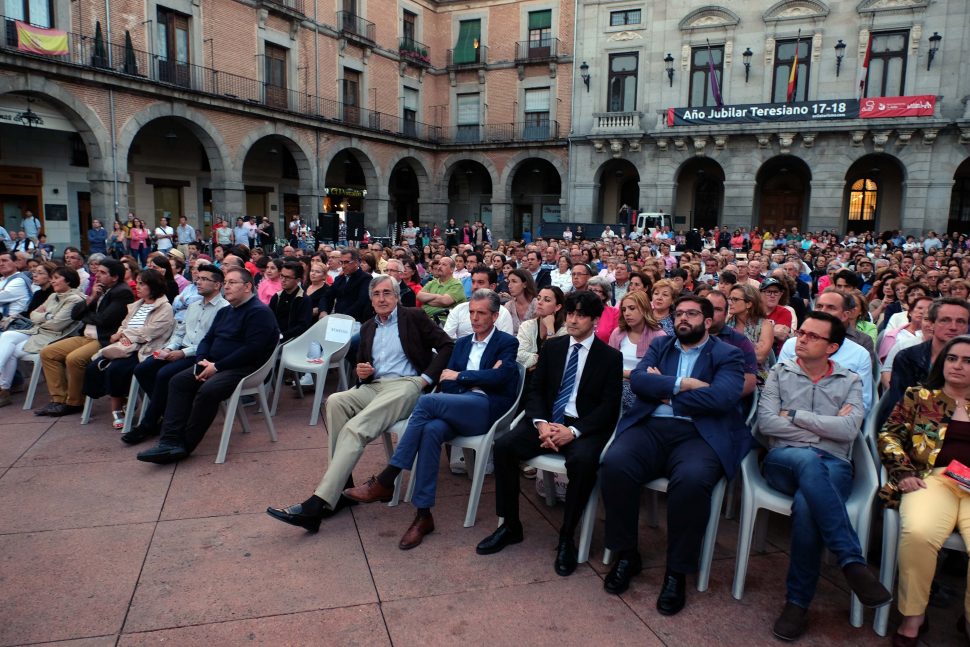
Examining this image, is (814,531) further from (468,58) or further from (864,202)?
(468,58)

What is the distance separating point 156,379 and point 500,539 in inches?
132

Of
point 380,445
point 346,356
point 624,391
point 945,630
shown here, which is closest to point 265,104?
point 346,356

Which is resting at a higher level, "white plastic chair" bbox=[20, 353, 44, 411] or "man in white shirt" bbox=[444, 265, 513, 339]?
"man in white shirt" bbox=[444, 265, 513, 339]

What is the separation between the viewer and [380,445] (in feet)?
18.4

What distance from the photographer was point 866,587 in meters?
2.95

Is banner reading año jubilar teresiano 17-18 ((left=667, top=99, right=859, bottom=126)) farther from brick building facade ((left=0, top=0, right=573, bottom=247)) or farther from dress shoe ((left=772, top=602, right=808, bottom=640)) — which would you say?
dress shoe ((left=772, top=602, right=808, bottom=640))

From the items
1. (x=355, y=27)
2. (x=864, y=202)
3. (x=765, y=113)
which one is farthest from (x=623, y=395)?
(x=864, y=202)

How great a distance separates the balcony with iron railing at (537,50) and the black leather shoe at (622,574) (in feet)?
89.2

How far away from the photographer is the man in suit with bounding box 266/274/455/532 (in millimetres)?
4062

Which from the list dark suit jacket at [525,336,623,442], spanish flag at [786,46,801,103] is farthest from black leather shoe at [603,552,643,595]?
spanish flag at [786,46,801,103]

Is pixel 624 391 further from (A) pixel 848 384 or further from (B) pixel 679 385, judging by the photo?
(A) pixel 848 384

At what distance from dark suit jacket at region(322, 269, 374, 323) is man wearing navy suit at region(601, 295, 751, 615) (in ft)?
12.9

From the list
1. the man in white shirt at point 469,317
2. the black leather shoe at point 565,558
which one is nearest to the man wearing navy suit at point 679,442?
the black leather shoe at point 565,558

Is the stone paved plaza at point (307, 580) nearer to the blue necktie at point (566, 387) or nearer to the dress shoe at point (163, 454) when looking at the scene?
the dress shoe at point (163, 454)
